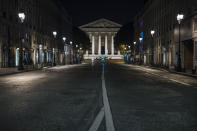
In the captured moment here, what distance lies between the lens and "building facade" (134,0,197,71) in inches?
1394

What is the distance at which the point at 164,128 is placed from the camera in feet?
18.7

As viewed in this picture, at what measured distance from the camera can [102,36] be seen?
163 m

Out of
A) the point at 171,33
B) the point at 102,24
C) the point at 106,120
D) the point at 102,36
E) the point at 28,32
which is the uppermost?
the point at 102,24

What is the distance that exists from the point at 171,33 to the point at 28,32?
2676 cm

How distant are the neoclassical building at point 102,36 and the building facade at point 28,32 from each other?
2825 inches

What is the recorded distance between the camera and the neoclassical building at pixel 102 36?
500ft

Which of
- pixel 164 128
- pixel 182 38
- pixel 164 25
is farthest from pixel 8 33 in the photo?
pixel 164 128

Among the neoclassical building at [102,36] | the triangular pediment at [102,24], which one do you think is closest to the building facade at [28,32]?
the triangular pediment at [102,24]

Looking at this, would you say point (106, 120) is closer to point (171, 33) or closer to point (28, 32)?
point (171, 33)

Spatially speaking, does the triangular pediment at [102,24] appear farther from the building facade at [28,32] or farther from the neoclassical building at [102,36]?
the building facade at [28,32]

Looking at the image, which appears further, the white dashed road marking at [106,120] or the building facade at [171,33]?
the building facade at [171,33]

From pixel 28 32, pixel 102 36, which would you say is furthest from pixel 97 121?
pixel 102 36

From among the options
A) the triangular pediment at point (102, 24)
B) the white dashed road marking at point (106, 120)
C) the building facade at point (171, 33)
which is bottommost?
the white dashed road marking at point (106, 120)

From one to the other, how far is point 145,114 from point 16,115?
340 centimetres
